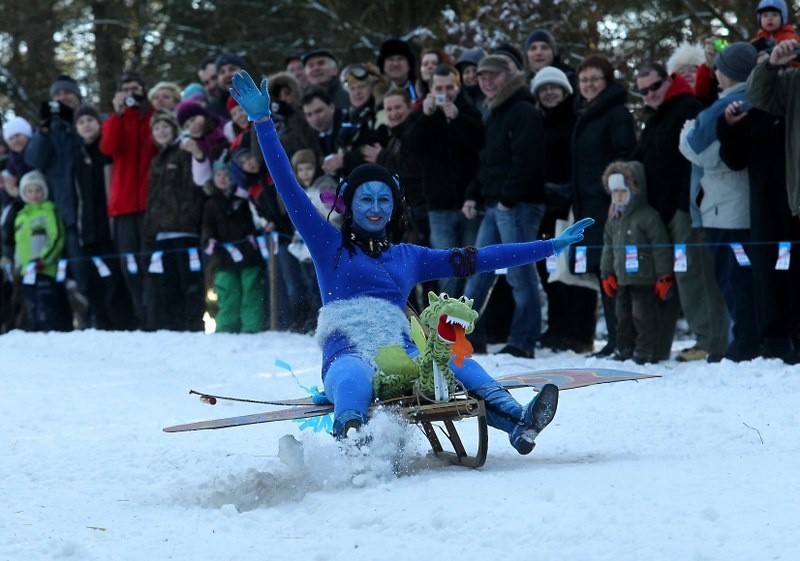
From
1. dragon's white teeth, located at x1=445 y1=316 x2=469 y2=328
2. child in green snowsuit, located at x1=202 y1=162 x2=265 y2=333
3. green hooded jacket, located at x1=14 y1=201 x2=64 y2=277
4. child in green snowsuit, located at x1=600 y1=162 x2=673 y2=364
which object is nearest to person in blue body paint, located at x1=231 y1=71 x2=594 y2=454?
dragon's white teeth, located at x1=445 y1=316 x2=469 y2=328

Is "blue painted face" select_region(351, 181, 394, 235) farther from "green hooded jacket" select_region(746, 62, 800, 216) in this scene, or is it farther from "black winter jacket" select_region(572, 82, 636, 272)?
"black winter jacket" select_region(572, 82, 636, 272)

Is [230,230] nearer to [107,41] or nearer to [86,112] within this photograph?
[86,112]

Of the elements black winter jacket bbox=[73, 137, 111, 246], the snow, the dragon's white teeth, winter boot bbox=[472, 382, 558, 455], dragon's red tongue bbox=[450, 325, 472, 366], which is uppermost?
black winter jacket bbox=[73, 137, 111, 246]

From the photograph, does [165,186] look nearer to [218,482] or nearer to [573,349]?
[573,349]

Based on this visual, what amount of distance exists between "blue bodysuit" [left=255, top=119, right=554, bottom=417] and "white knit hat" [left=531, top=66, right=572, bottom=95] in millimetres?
4027

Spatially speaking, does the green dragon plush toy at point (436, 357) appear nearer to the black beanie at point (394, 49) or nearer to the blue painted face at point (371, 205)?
the blue painted face at point (371, 205)

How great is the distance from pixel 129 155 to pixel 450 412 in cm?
866

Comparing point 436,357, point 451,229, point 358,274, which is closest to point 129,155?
point 451,229

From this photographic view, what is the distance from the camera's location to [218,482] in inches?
224

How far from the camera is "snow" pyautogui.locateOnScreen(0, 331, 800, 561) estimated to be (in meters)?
4.39

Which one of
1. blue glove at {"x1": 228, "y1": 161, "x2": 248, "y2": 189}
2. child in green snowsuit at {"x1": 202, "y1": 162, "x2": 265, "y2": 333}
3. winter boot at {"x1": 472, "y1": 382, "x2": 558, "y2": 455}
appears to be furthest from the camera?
child in green snowsuit at {"x1": 202, "y1": 162, "x2": 265, "y2": 333}

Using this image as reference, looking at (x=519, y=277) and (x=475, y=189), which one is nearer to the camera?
(x=519, y=277)

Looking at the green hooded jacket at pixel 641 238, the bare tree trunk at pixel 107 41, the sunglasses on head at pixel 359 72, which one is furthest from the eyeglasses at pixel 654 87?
the bare tree trunk at pixel 107 41

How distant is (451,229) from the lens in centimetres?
1063
